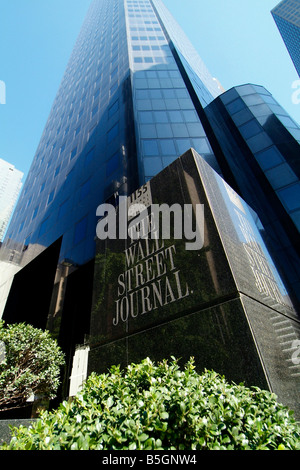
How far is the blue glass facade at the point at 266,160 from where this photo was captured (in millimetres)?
15133

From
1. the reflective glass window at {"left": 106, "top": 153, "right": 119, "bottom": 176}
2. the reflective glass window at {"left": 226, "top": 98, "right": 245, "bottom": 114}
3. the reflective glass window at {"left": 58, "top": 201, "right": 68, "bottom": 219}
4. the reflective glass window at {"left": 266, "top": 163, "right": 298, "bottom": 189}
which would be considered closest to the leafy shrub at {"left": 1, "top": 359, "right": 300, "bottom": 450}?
the reflective glass window at {"left": 106, "top": 153, "right": 119, "bottom": 176}

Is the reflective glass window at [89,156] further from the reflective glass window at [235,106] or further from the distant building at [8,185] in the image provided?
the distant building at [8,185]

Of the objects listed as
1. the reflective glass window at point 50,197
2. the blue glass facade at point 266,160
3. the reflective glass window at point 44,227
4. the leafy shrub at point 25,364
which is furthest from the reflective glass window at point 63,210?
the blue glass facade at point 266,160

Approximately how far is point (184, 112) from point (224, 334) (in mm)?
17899

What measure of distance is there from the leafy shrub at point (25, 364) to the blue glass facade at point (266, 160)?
11937mm

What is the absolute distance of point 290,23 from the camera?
103 metres

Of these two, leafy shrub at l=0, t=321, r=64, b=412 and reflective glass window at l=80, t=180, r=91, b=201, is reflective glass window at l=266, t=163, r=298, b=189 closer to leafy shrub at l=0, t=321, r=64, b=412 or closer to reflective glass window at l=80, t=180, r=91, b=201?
reflective glass window at l=80, t=180, r=91, b=201

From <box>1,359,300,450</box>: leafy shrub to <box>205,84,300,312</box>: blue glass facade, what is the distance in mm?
12666

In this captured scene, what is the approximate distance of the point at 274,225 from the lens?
15.9 m

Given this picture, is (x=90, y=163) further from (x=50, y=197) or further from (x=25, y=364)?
(x=25, y=364)

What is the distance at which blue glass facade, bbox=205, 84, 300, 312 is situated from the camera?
15.1 meters

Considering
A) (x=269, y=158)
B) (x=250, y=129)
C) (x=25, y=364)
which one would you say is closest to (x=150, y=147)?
(x=269, y=158)
